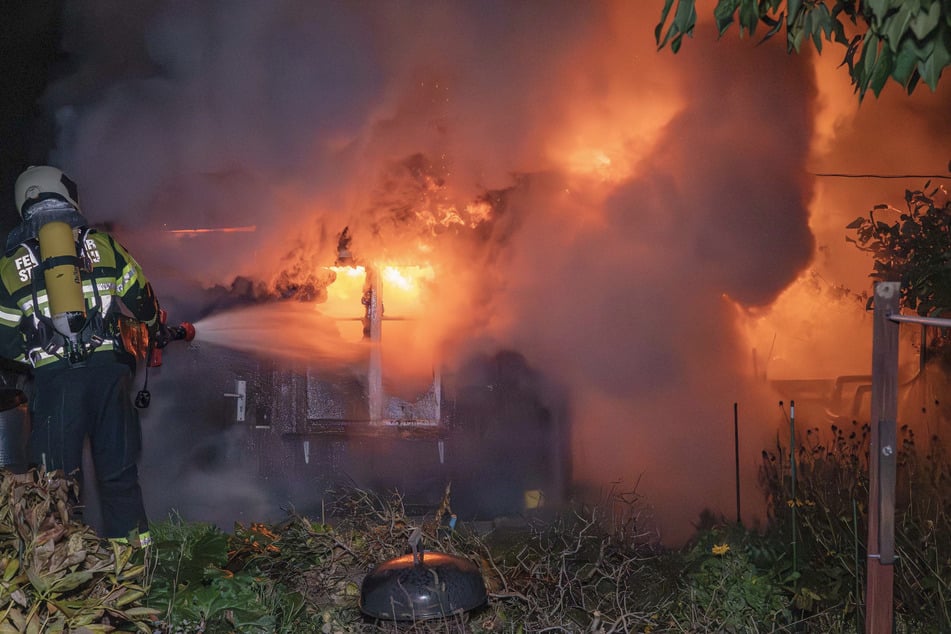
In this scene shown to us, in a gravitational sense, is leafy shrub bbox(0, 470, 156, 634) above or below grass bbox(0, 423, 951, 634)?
above

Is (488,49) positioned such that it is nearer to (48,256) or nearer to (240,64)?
(240,64)

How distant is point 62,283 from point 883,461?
3.76m

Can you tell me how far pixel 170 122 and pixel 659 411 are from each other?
4.56m

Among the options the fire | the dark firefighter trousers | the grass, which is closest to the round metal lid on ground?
the grass

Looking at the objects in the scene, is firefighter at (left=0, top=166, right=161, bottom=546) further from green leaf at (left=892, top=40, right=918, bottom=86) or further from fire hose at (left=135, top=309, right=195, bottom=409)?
green leaf at (left=892, top=40, right=918, bottom=86)

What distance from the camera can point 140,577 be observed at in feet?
14.0

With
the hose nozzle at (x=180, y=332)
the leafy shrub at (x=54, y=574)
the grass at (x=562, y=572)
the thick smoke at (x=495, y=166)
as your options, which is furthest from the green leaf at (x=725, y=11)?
the thick smoke at (x=495, y=166)

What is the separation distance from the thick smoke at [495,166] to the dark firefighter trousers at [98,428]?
9.03ft

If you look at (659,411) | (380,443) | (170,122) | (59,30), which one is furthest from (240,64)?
(659,411)

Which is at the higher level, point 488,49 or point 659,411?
point 488,49

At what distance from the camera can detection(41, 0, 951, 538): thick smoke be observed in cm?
762

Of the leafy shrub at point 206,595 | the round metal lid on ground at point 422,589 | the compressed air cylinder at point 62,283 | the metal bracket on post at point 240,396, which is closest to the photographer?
the round metal lid on ground at point 422,589

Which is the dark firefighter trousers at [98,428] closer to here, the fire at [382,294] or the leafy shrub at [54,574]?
the leafy shrub at [54,574]

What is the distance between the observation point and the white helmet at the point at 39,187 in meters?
4.98
